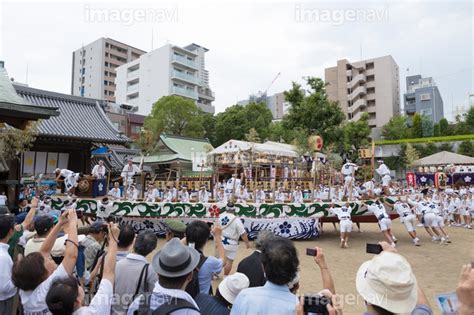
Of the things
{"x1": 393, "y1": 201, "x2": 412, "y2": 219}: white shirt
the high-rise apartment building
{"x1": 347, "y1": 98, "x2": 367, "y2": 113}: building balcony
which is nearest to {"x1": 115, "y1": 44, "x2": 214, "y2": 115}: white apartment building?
{"x1": 347, "y1": 98, "x2": 367, "y2": 113}: building balcony

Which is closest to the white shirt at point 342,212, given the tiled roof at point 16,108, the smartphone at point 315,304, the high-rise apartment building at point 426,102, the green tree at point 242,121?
the tiled roof at point 16,108

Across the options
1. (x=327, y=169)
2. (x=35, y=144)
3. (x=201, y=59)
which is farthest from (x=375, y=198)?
(x=201, y=59)

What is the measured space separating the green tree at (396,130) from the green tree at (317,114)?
56.4 feet

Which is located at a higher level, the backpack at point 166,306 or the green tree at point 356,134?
the green tree at point 356,134

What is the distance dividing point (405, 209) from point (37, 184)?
15.2m

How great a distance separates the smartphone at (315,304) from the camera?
1638 millimetres

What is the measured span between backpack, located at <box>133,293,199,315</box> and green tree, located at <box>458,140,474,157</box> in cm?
3554

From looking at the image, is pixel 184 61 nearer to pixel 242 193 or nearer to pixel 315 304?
pixel 242 193

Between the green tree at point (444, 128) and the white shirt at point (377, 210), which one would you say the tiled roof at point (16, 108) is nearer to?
the white shirt at point (377, 210)

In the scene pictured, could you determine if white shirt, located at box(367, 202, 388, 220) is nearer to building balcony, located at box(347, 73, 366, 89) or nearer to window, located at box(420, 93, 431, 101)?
building balcony, located at box(347, 73, 366, 89)

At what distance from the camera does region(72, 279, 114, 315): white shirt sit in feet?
6.41

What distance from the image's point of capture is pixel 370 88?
155 feet

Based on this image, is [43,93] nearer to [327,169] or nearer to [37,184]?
[37,184]

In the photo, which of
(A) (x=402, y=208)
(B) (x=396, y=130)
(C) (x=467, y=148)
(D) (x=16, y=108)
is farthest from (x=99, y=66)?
(A) (x=402, y=208)
